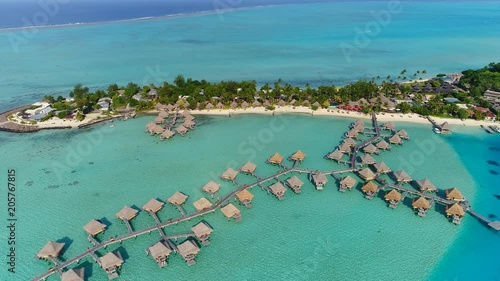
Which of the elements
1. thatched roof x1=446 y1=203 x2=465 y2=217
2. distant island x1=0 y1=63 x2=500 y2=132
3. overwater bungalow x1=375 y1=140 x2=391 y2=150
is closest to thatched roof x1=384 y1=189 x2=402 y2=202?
thatched roof x1=446 y1=203 x2=465 y2=217

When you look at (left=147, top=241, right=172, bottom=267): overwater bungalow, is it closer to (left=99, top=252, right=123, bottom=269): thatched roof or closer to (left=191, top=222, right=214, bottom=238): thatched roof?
(left=99, top=252, right=123, bottom=269): thatched roof

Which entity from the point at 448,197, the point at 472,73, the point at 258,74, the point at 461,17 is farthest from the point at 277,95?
the point at 461,17

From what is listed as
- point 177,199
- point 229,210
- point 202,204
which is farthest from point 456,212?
point 177,199

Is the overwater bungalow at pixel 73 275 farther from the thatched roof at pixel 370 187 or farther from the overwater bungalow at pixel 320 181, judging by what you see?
the thatched roof at pixel 370 187

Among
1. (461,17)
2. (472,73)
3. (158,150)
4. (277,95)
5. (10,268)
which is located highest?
(461,17)

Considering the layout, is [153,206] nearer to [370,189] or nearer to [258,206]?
[258,206]

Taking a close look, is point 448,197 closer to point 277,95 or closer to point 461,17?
point 277,95

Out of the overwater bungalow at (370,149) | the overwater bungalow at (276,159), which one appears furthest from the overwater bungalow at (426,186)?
the overwater bungalow at (276,159)
